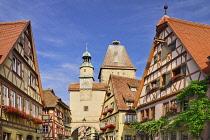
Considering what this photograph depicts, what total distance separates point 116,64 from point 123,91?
92.5 feet

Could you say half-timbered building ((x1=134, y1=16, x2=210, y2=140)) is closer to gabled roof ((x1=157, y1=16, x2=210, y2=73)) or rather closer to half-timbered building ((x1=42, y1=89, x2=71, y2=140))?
gabled roof ((x1=157, y1=16, x2=210, y2=73))

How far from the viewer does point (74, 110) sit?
4441 centimetres

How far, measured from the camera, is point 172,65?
19328mm

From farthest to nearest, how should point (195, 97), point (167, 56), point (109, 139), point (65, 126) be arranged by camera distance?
point (65, 126)
point (109, 139)
point (167, 56)
point (195, 97)

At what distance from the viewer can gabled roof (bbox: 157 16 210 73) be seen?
16172 millimetres

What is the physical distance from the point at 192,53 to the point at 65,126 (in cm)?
2773

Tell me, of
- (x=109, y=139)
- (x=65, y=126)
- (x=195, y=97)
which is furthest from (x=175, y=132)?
(x=65, y=126)

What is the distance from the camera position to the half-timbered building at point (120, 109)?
95.8 ft

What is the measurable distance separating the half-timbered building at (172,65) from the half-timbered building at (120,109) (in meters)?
4.88

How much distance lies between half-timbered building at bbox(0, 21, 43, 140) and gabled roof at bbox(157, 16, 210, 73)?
1068 centimetres

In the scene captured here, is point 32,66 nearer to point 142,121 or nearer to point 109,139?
point 142,121

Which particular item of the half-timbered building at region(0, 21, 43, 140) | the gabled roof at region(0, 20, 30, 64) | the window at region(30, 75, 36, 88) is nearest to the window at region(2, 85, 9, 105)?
the half-timbered building at region(0, 21, 43, 140)

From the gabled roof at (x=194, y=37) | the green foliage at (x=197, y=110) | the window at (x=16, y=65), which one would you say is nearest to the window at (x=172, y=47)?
the gabled roof at (x=194, y=37)

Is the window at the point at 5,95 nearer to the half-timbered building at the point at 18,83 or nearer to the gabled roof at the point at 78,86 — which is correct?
the half-timbered building at the point at 18,83
